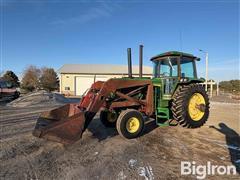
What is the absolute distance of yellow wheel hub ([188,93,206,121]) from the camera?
6.81m

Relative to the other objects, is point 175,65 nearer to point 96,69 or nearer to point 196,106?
point 196,106

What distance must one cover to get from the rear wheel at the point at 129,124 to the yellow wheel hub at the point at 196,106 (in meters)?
1.99

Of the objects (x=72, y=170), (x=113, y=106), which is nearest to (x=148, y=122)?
(x=113, y=106)

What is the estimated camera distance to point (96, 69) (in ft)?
111

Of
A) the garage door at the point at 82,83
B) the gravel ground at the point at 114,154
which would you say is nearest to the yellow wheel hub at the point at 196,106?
the gravel ground at the point at 114,154

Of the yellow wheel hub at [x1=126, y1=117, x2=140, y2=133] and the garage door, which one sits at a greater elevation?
the garage door

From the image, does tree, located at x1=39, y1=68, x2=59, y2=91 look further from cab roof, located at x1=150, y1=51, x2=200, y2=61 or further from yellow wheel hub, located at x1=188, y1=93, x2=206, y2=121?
yellow wheel hub, located at x1=188, y1=93, x2=206, y2=121

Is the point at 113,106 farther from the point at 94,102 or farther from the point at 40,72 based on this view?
the point at 40,72

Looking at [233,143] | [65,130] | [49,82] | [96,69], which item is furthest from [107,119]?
[49,82]
